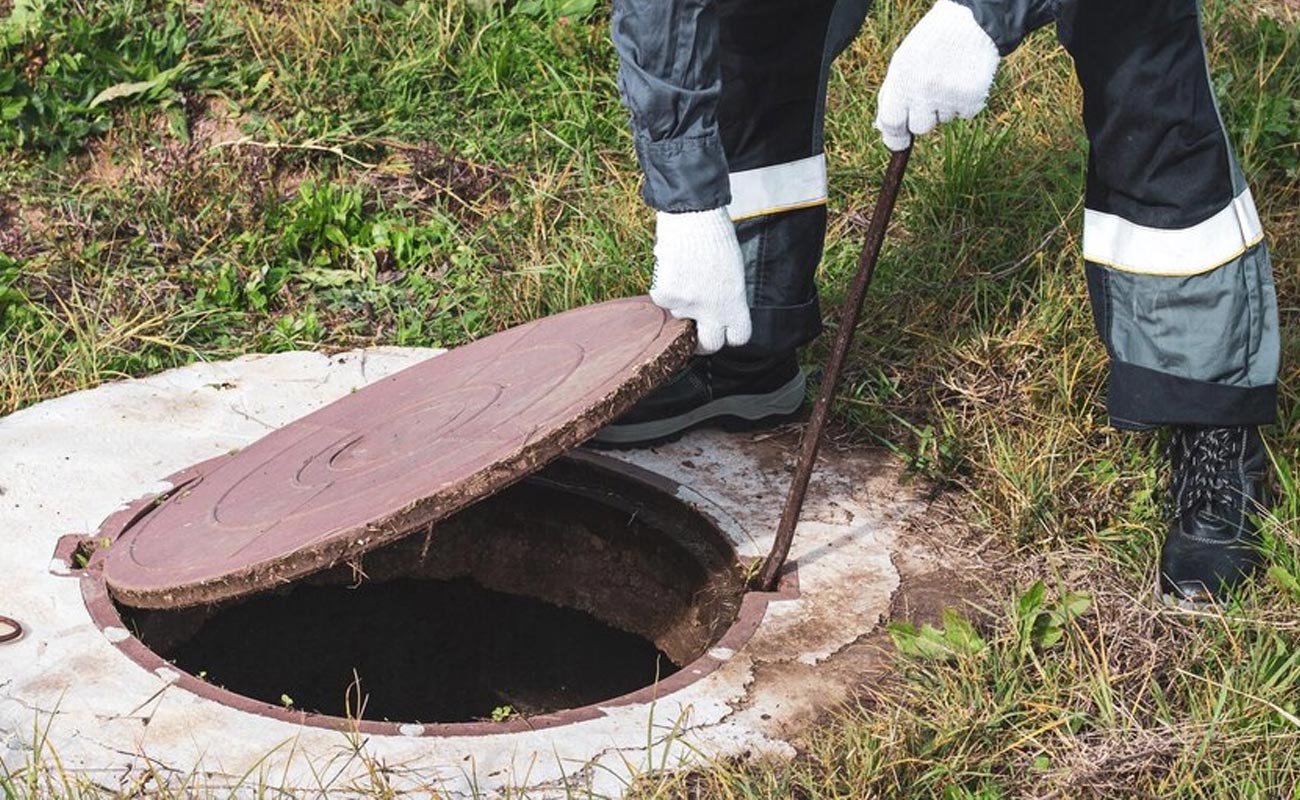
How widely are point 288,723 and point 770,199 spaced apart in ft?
4.91

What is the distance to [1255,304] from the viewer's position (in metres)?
3.04

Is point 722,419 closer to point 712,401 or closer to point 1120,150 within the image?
point 712,401

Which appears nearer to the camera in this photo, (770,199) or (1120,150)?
(1120,150)

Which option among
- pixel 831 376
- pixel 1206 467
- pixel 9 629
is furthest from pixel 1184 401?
pixel 9 629

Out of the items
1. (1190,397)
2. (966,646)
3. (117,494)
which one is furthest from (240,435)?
Result: (1190,397)

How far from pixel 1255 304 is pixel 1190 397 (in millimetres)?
201

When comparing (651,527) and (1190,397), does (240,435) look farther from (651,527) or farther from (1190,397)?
(1190,397)

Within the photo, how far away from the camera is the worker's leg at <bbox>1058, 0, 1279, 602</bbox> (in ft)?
9.56

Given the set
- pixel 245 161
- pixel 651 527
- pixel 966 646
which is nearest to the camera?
pixel 966 646

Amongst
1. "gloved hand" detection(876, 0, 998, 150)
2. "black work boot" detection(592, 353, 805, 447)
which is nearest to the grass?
"black work boot" detection(592, 353, 805, 447)

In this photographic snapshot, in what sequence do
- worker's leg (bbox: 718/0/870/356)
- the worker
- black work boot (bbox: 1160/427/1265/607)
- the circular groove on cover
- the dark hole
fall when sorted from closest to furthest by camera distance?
the circular groove on cover → the worker → black work boot (bbox: 1160/427/1265/607) → worker's leg (bbox: 718/0/870/356) → the dark hole

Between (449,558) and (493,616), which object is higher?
(449,558)

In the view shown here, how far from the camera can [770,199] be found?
3445 mm

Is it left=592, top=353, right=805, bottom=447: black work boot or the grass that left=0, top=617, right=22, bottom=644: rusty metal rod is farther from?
left=592, top=353, right=805, bottom=447: black work boot
